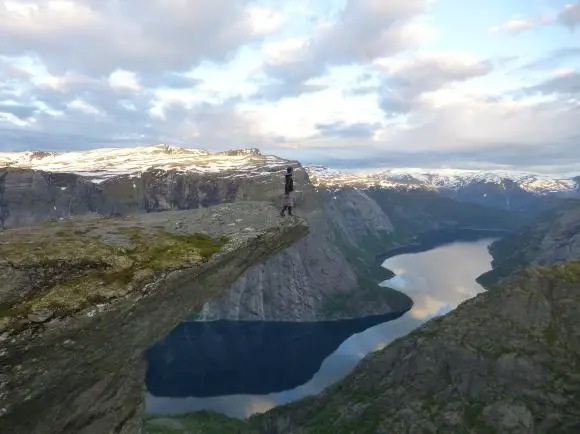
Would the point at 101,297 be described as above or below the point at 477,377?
above

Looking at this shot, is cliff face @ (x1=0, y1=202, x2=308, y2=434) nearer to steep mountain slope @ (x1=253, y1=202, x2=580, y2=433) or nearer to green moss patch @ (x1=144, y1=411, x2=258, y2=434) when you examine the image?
green moss patch @ (x1=144, y1=411, x2=258, y2=434)

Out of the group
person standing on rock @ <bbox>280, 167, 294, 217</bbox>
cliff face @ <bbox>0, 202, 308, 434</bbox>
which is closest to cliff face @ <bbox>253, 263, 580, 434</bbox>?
person standing on rock @ <bbox>280, 167, 294, 217</bbox>

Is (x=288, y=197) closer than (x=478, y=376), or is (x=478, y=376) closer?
(x=288, y=197)

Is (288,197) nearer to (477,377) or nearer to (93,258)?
(93,258)

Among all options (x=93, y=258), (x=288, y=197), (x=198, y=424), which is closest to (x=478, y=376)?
(x=198, y=424)

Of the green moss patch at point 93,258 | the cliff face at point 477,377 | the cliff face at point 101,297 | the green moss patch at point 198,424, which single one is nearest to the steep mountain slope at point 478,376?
the cliff face at point 477,377

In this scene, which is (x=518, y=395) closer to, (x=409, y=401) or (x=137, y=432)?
(x=409, y=401)
